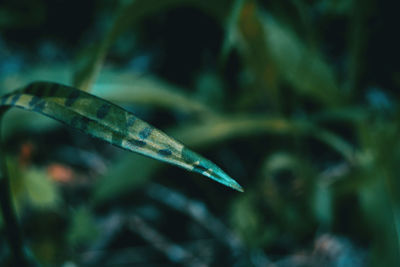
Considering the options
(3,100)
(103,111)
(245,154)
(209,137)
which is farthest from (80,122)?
(245,154)

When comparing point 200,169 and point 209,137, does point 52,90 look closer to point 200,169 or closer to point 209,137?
point 200,169

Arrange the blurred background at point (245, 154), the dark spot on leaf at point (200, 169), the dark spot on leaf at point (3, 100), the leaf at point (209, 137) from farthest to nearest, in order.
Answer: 1. the leaf at point (209, 137)
2. the blurred background at point (245, 154)
3. the dark spot on leaf at point (3, 100)
4. the dark spot on leaf at point (200, 169)

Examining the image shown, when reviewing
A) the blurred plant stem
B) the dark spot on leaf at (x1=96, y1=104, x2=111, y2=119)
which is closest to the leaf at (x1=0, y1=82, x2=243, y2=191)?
the dark spot on leaf at (x1=96, y1=104, x2=111, y2=119)

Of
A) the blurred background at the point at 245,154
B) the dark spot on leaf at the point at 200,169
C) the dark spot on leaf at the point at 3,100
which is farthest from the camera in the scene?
the blurred background at the point at 245,154

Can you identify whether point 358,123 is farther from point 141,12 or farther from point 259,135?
point 141,12

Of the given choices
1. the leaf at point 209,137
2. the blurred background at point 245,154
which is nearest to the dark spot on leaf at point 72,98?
the blurred background at point 245,154

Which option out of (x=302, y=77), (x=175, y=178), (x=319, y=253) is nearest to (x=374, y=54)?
(x=302, y=77)

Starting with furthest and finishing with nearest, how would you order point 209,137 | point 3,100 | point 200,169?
point 209,137
point 3,100
point 200,169

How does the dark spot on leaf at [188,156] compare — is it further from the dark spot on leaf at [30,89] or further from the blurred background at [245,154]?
the blurred background at [245,154]
